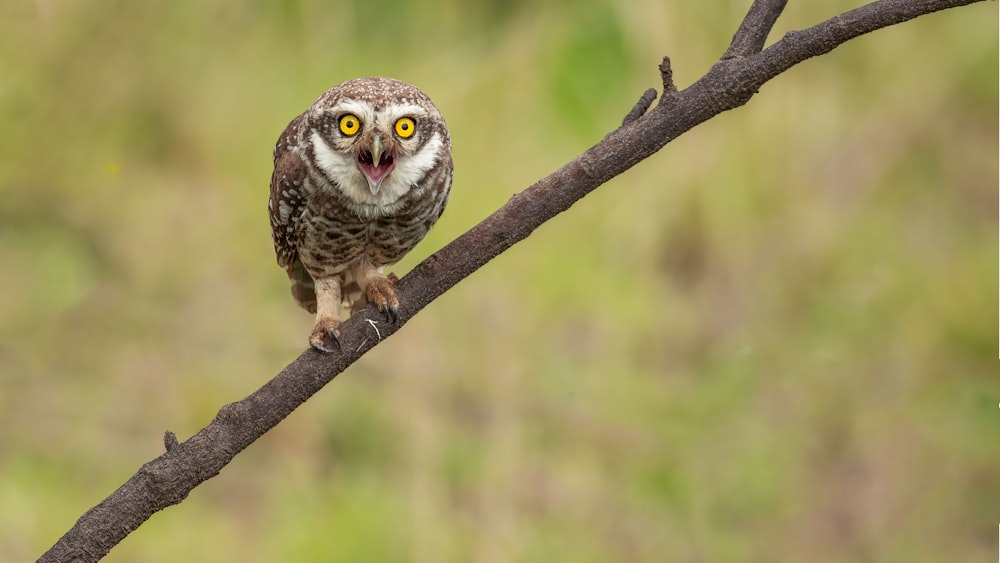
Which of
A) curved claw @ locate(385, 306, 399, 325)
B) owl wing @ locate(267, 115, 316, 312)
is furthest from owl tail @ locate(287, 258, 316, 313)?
curved claw @ locate(385, 306, 399, 325)

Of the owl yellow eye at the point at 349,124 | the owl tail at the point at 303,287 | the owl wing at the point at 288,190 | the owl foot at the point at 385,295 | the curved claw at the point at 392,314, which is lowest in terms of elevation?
the curved claw at the point at 392,314

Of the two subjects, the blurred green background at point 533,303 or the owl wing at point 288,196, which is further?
the blurred green background at point 533,303

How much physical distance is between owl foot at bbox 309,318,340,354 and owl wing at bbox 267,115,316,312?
0.69ft

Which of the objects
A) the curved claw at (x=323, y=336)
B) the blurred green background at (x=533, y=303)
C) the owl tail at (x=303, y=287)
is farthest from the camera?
the blurred green background at (x=533, y=303)

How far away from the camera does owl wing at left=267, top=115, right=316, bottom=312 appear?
2.36 metres

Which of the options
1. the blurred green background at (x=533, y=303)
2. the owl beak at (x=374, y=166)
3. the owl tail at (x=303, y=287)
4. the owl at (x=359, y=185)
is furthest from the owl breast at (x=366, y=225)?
the blurred green background at (x=533, y=303)

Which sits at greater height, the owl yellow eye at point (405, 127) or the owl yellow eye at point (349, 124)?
the owl yellow eye at point (349, 124)

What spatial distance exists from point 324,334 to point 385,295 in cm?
17

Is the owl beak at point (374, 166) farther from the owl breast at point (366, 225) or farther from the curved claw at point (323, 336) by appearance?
the curved claw at point (323, 336)

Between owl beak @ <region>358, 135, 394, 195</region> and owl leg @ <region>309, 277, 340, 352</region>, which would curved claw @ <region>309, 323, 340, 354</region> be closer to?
owl leg @ <region>309, 277, 340, 352</region>

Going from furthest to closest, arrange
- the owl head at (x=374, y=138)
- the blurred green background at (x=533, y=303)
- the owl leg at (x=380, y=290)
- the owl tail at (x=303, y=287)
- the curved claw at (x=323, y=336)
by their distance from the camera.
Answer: the blurred green background at (x=533, y=303)
the owl tail at (x=303, y=287)
the owl leg at (x=380, y=290)
the curved claw at (x=323, y=336)
the owl head at (x=374, y=138)

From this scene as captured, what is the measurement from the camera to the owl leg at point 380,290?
231cm

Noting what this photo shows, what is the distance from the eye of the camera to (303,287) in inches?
115

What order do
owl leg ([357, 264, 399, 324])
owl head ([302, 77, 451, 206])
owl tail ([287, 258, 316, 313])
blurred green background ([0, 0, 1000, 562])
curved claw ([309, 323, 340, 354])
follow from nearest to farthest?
owl head ([302, 77, 451, 206])
curved claw ([309, 323, 340, 354])
owl leg ([357, 264, 399, 324])
owl tail ([287, 258, 316, 313])
blurred green background ([0, 0, 1000, 562])
